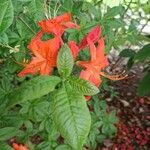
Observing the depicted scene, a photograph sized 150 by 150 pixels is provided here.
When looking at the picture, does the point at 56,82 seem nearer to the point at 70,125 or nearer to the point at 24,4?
the point at 70,125

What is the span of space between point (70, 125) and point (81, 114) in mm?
32

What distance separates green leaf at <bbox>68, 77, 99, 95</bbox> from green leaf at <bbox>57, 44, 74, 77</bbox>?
19mm

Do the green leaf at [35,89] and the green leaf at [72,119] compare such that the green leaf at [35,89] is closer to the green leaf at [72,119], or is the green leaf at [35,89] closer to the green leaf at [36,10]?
the green leaf at [72,119]

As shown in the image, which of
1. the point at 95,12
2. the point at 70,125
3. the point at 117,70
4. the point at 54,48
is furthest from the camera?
the point at 117,70

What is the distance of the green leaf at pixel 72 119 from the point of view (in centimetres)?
88

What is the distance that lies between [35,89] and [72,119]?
0.10m

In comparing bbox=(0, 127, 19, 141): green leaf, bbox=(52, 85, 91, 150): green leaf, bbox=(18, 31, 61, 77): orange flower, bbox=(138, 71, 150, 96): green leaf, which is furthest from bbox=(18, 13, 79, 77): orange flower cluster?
bbox=(138, 71, 150, 96): green leaf

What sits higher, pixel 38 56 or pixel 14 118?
pixel 38 56

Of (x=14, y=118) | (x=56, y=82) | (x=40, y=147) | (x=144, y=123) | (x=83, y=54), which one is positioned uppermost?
(x=56, y=82)

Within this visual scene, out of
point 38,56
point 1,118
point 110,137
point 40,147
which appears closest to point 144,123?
point 110,137

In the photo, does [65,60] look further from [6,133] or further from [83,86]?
[6,133]

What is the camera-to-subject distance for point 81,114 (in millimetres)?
898

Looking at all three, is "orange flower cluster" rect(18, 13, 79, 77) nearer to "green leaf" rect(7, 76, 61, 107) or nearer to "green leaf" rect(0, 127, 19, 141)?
"green leaf" rect(7, 76, 61, 107)

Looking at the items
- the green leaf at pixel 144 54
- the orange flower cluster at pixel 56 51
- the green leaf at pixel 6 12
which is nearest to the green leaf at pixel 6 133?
the orange flower cluster at pixel 56 51
